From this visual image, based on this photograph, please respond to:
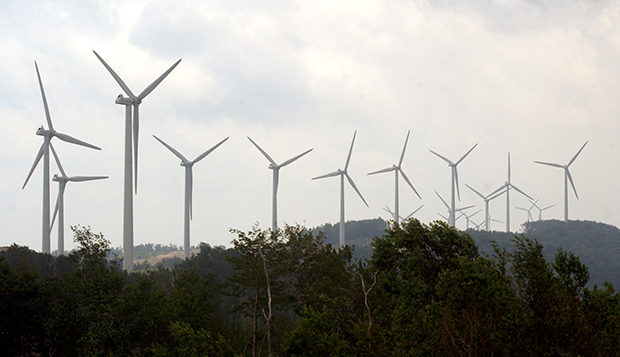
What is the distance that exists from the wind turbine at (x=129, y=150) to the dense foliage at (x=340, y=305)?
41.2ft

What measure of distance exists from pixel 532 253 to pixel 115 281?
1187 inches

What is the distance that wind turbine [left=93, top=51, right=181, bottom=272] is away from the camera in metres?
57.6

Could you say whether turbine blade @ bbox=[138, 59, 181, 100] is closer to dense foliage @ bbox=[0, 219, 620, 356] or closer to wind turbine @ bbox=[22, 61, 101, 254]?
wind turbine @ bbox=[22, 61, 101, 254]

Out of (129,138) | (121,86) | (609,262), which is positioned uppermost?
(121,86)

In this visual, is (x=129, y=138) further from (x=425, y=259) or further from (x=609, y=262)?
(x=609, y=262)

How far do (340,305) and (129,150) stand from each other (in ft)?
100

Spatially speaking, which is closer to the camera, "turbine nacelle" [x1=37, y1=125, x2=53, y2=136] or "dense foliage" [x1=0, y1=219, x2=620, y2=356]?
"dense foliage" [x1=0, y1=219, x2=620, y2=356]

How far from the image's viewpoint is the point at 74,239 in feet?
133

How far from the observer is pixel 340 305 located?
40.8 meters

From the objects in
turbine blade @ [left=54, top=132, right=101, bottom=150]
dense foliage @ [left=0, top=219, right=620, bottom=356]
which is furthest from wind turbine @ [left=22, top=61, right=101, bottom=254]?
dense foliage @ [left=0, top=219, right=620, bottom=356]

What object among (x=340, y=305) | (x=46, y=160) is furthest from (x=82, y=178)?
(x=340, y=305)

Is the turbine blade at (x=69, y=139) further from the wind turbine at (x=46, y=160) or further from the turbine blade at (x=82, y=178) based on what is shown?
the turbine blade at (x=82, y=178)

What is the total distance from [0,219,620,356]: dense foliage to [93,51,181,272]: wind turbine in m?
12.6

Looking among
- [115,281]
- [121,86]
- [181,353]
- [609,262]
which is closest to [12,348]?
[115,281]
